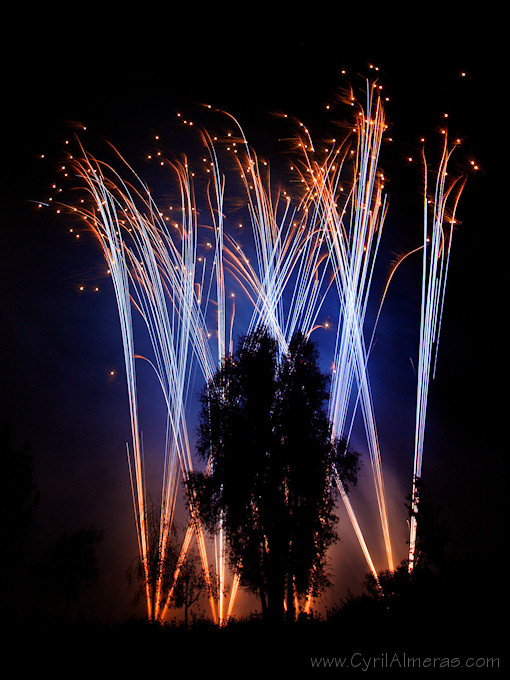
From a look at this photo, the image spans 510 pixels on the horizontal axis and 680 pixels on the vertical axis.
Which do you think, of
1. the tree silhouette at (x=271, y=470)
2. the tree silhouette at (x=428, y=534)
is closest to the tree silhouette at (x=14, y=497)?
the tree silhouette at (x=271, y=470)

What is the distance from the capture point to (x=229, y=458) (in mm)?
12508

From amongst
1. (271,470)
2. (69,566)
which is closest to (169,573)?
(69,566)

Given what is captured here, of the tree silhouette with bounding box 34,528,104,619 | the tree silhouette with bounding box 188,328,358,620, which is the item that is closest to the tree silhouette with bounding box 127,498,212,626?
the tree silhouette with bounding box 34,528,104,619

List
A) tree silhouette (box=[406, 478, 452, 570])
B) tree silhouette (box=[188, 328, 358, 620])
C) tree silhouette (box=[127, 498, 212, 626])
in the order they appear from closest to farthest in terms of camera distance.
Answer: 1. tree silhouette (box=[188, 328, 358, 620])
2. tree silhouette (box=[406, 478, 452, 570])
3. tree silhouette (box=[127, 498, 212, 626])

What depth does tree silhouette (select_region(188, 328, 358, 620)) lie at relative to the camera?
1214cm

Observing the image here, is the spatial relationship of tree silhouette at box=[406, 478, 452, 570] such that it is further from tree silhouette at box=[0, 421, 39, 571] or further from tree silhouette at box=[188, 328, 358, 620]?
tree silhouette at box=[0, 421, 39, 571]

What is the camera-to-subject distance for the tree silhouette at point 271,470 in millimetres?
12141

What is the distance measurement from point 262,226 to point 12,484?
1543 centimetres

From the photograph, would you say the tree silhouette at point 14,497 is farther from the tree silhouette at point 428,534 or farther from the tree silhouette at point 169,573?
the tree silhouette at point 428,534

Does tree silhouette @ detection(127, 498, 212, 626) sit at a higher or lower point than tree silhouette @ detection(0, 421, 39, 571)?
lower

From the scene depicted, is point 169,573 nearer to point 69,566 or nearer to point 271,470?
point 69,566

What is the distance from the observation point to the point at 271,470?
12391mm

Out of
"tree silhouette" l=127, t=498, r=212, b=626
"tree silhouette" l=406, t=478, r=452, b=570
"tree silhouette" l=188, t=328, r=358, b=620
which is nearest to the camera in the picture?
"tree silhouette" l=188, t=328, r=358, b=620

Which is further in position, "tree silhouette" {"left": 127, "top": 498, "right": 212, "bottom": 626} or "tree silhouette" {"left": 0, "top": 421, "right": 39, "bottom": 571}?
"tree silhouette" {"left": 127, "top": 498, "right": 212, "bottom": 626}
